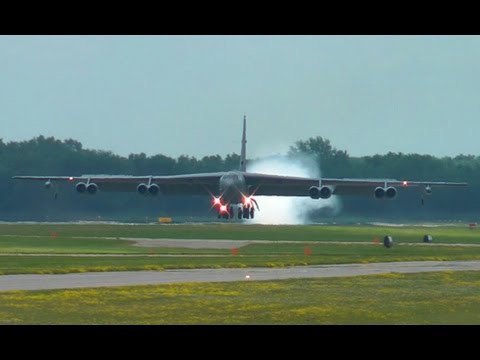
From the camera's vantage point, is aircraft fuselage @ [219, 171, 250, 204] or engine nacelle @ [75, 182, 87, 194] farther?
engine nacelle @ [75, 182, 87, 194]

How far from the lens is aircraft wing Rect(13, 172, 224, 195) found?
69.1m

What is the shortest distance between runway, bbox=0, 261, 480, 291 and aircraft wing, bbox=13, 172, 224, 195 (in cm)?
3471

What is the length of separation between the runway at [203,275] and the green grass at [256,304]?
1.41 m

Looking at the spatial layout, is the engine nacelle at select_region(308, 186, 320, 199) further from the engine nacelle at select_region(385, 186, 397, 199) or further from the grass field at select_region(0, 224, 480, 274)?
the engine nacelle at select_region(385, 186, 397, 199)

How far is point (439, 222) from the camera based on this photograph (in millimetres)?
87312

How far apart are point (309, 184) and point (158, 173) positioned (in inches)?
989

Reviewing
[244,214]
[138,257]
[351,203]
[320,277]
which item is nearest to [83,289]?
[320,277]

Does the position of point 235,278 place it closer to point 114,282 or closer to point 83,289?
point 114,282

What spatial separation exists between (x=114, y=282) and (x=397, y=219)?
62098 millimetres

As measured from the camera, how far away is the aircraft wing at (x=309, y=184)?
6719 centimetres

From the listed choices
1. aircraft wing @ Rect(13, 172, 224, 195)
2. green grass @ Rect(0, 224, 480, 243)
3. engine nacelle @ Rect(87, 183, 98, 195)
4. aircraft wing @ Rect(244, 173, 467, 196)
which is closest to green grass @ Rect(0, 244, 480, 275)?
green grass @ Rect(0, 224, 480, 243)
